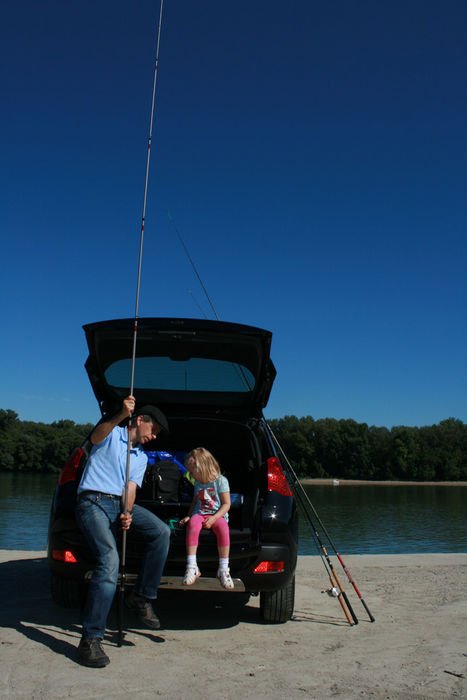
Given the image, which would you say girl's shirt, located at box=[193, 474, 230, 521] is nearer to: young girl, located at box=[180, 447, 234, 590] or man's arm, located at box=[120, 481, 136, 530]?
young girl, located at box=[180, 447, 234, 590]

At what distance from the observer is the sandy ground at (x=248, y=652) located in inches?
134

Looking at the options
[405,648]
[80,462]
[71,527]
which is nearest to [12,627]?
[71,527]

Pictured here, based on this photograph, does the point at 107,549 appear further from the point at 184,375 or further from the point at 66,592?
the point at 184,375

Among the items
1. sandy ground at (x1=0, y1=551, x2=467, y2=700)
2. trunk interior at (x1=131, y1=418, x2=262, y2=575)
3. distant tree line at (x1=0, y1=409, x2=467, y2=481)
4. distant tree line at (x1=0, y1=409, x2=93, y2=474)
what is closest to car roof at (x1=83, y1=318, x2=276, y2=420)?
trunk interior at (x1=131, y1=418, x2=262, y2=575)

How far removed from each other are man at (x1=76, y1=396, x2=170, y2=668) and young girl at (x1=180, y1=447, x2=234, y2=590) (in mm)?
199

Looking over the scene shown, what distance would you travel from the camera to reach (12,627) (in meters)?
4.57

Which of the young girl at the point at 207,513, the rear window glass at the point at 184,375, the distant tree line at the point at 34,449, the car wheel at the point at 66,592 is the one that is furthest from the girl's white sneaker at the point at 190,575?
the distant tree line at the point at 34,449

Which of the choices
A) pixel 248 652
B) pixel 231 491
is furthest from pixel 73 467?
pixel 248 652

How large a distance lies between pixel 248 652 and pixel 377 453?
396 ft

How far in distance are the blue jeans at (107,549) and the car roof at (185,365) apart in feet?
4.92

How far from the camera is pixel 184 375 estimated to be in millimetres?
5891

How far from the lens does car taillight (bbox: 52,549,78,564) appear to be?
4.37 meters

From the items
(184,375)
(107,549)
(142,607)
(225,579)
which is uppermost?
(184,375)

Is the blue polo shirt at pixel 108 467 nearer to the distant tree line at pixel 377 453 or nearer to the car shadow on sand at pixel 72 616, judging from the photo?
the car shadow on sand at pixel 72 616
